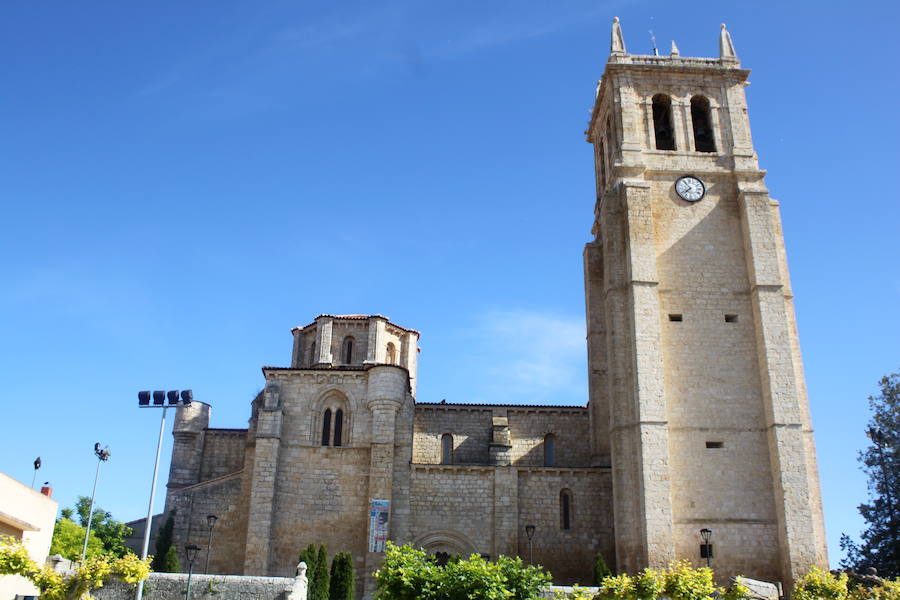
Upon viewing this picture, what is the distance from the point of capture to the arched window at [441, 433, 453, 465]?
3772 cm

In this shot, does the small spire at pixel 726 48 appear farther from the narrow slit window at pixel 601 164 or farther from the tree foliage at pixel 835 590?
the tree foliage at pixel 835 590

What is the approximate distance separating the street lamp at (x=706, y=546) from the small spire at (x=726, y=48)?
21.6 m

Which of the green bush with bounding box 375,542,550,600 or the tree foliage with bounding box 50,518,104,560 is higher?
the tree foliage with bounding box 50,518,104,560

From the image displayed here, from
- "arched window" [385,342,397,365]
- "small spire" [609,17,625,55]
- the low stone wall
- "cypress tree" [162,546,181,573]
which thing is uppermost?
"small spire" [609,17,625,55]

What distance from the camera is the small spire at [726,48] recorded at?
39009 mm

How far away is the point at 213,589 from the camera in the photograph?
2367cm

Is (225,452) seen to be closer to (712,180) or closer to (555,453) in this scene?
(555,453)

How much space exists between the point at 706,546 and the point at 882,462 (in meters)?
10.2

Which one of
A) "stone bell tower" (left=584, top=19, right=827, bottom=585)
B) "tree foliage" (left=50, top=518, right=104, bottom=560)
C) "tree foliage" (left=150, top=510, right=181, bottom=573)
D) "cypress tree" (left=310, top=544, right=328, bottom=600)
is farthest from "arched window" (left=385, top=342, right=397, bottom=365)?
"tree foliage" (left=50, top=518, right=104, bottom=560)

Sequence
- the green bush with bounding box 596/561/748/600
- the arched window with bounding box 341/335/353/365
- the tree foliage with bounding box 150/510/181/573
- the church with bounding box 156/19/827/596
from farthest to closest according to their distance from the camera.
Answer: the arched window with bounding box 341/335/353/365 → the tree foliage with bounding box 150/510/181/573 → the church with bounding box 156/19/827/596 → the green bush with bounding box 596/561/748/600

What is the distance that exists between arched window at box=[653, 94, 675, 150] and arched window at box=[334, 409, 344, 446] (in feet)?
60.7

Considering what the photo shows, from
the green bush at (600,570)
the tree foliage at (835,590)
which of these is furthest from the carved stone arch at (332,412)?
the tree foliage at (835,590)

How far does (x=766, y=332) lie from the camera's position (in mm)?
32469

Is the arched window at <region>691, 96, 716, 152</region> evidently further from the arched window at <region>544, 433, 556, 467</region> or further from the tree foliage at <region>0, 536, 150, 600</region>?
the tree foliage at <region>0, 536, 150, 600</region>
